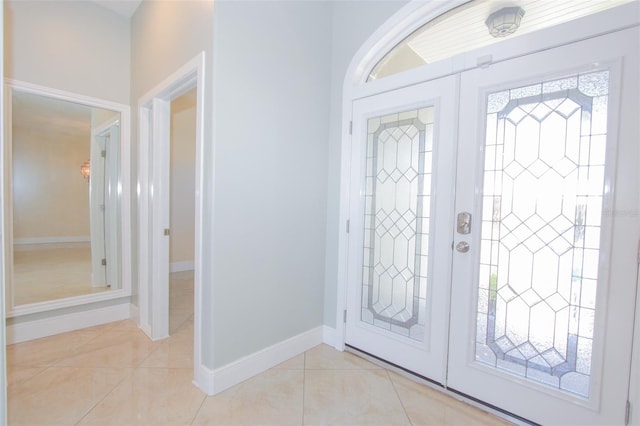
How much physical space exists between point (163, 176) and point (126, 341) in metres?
1.49

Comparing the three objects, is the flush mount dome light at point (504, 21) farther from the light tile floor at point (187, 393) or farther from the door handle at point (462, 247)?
the light tile floor at point (187, 393)

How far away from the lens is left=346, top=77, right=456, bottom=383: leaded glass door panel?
190 centimetres

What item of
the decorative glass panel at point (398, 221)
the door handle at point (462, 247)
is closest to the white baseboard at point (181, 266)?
the decorative glass panel at point (398, 221)

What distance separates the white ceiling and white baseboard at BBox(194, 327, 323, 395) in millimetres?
3354

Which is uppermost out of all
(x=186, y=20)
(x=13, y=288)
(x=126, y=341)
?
(x=186, y=20)

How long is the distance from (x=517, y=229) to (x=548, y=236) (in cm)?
15

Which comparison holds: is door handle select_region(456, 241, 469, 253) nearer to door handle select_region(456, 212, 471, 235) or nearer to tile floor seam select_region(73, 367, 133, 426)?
door handle select_region(456, 212, 471, 235)

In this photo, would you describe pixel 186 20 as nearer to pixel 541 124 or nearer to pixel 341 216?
pixel 341 216

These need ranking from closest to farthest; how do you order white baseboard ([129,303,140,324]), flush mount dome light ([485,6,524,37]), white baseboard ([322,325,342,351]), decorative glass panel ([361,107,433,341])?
flush mount dome light ([485,6,524,37]) < decorative glass panel ([361,107,433,341]) < white baseboard ([322,325,342,351]) < white baseboard ([129,303,140,324])

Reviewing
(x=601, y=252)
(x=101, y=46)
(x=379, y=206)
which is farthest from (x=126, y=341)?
(x=601, y=252)

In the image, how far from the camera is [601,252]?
142cm

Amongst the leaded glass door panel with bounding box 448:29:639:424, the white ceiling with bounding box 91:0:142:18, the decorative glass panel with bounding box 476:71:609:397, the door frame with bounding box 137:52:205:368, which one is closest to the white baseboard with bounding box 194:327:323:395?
the door frame with bounding box 137:52:205:368

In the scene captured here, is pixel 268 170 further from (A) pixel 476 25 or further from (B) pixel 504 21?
(B) pixel 504 21

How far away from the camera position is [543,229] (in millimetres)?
1585
